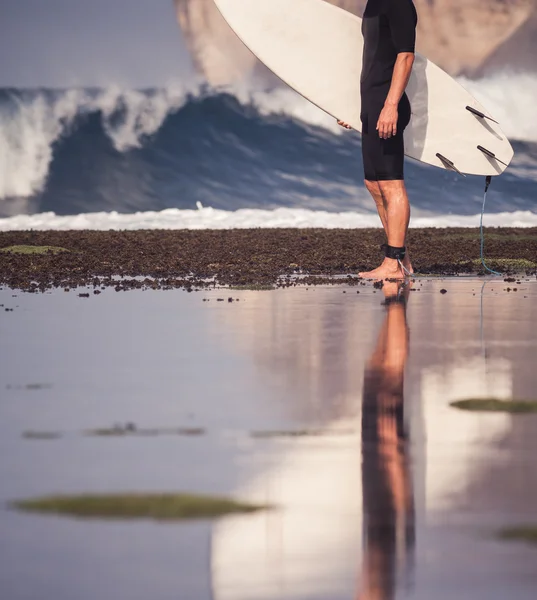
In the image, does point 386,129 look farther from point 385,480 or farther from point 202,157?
point 202,157

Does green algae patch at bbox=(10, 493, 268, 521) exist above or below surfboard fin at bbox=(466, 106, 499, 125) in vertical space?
below

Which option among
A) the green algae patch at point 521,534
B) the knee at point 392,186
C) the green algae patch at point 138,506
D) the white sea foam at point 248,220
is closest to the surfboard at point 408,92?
the knee at point 392,186

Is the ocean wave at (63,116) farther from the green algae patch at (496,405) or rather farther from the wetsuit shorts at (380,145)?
the green algae patch at (496,405)

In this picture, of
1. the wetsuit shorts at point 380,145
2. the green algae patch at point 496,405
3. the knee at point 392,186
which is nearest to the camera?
the green algae patch at point 496,405

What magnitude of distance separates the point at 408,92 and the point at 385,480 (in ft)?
32.3

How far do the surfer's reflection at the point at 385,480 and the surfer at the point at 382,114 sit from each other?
18.0 ft

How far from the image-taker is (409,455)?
418 cm

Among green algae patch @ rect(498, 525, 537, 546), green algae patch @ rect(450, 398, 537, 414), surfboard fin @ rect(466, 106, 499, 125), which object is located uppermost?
surfboard fin @ rect(466, 106, 499, 125)

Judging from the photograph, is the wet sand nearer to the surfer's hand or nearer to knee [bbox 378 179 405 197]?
Result: the surfer's hand

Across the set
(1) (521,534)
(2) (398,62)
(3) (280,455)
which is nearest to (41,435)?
(3) (280,455)

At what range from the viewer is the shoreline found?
41.1ft

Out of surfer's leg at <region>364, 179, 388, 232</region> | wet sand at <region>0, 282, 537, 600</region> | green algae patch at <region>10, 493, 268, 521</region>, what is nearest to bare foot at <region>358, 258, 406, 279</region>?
surfer's leg at <region>364, 179, 388, 232</region>

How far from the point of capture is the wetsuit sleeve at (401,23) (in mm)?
11633

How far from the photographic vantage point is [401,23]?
38.3 feet
